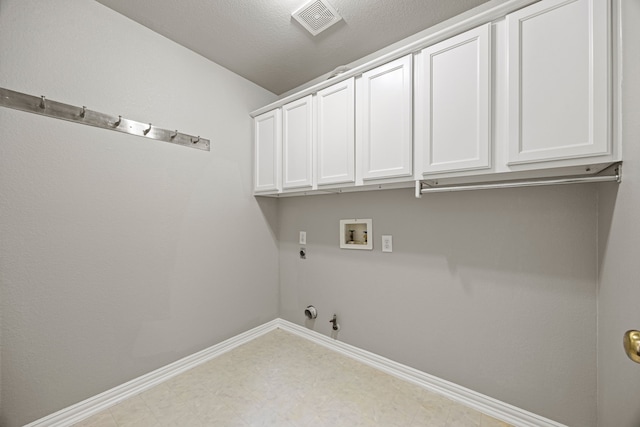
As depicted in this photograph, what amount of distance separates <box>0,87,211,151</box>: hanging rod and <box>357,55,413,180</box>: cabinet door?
142cm

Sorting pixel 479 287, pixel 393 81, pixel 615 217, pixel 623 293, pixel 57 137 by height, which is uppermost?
pixel 393 81

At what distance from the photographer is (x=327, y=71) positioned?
2355mm

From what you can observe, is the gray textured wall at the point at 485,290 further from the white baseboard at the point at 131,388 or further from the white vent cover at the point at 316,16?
the white vent cover at the point at 316,16

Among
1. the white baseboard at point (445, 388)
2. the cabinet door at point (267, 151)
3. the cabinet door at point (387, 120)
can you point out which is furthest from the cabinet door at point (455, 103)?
the white baseboard at point (445, 388)

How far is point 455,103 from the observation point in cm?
137

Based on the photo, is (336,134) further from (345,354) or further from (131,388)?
(131,388)

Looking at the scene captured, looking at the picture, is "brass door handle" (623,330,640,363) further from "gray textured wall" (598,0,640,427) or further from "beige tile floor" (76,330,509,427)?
"beige tile floor" (76,330,509,427)

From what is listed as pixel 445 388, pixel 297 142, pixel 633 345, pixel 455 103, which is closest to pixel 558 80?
pixel 455 103

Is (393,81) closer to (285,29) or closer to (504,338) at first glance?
(285,29)

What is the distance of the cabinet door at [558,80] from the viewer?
1.02 m

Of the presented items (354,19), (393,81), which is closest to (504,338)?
(393,81)

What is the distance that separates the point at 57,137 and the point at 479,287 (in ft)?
8.97

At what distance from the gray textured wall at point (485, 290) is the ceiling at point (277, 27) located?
122 cm

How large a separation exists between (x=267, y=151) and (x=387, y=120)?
1.21 meters
